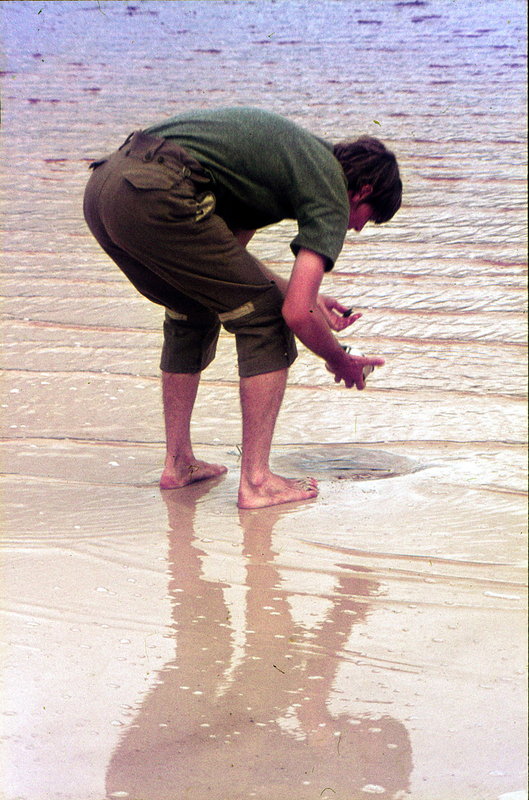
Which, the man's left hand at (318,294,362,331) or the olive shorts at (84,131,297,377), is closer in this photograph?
the olive shorts at (84,131,297,377)

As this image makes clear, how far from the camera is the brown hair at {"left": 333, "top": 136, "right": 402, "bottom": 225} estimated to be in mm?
2877

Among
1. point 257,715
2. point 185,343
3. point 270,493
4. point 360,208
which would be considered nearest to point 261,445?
point 270,493

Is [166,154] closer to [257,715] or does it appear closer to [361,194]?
[361,194]

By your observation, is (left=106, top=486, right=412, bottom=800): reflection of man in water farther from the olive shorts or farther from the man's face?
the man's face

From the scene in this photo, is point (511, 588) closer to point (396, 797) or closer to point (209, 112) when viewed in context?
point (396, 797)

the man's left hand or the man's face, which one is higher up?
the man's face

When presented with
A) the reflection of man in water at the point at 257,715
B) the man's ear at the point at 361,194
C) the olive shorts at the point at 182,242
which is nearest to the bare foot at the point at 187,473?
the olive shorts at the point at 182,242

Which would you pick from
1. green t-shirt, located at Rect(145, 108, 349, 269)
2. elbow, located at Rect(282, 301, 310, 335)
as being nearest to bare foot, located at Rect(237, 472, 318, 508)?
elbow, located at Rect(282, 301, 310, 335)

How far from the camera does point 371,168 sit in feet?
9.45

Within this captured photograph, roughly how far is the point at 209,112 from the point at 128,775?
73.4 inches

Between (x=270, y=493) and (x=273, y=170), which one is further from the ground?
(x=273, y=170)

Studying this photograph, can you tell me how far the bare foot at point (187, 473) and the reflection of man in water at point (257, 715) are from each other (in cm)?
68

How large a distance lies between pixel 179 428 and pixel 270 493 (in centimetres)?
39

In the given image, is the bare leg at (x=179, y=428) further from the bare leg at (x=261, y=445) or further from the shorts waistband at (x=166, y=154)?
the shorts waistband at (x=166, y=154)
